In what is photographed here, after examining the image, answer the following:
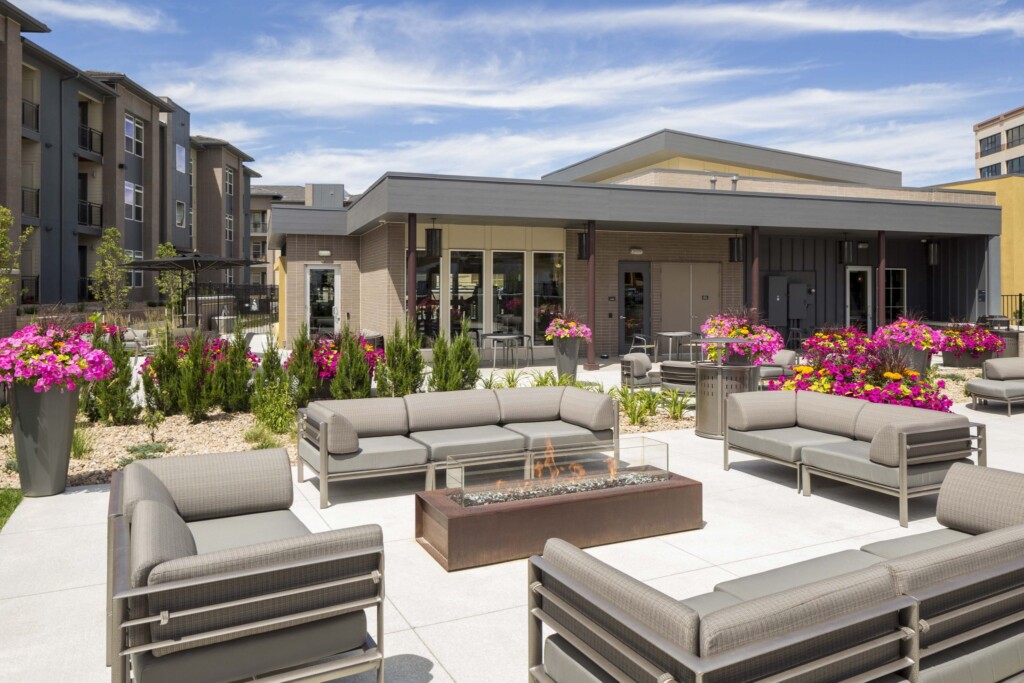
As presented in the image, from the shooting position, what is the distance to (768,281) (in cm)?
2181

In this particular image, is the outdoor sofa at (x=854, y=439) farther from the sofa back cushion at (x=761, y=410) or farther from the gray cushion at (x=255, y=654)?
the gray cushion at (x=255, y=654)

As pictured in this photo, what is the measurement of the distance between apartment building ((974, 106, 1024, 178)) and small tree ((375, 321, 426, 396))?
237 ft

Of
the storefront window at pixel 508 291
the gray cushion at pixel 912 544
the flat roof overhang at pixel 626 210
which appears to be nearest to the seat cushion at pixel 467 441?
the gray cushion at pixel 912 544

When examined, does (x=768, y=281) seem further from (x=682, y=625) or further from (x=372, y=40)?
(x=682, y=625)

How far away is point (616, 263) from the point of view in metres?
19.6

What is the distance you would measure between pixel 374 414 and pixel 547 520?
252 centimetres

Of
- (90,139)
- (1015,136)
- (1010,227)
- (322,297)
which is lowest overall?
(322,297)

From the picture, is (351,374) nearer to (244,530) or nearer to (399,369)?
(399,369)

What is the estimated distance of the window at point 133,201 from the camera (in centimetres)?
3497

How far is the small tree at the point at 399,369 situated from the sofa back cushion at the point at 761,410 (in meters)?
4.53

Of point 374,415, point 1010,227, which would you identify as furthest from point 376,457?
point 1010,227

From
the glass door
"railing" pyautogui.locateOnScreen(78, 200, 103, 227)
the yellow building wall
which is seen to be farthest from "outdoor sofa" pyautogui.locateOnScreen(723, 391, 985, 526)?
"railing" pyautogui.locateOnScreen(78, 200, 103, 227)

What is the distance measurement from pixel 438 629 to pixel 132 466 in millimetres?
2005

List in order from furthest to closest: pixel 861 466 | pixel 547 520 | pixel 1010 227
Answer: pixel 1010 227
pixel 861 466
pixel 547 520
